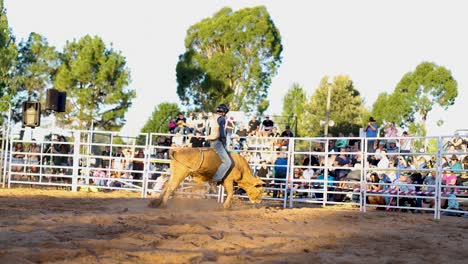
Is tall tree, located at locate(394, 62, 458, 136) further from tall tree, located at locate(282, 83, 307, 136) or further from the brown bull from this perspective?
the brown bull

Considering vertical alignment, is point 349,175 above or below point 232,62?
below

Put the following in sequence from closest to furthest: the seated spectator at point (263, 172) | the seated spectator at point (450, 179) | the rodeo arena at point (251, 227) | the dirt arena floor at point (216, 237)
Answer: the dirt arena floor at point (216, 237), the rodeo arena at point (251, 227), the seated spectator at point (450, 179), the seated spectator at point (263, 172)

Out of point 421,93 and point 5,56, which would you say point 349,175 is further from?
point 421,93

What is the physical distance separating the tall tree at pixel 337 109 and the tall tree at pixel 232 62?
7385 millimetres

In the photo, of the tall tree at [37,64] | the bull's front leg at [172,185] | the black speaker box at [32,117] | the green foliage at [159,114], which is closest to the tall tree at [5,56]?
the tall tree at [37,64]

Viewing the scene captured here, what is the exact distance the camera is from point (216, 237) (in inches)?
298

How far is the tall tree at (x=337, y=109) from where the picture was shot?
47750mm

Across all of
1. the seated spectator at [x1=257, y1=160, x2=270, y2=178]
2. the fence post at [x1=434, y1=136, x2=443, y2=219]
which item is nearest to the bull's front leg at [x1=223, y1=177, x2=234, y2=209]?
the seated spectator at [x1=257, y1=160, x2=270, y2=178]

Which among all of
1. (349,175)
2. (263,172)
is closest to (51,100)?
(263,172)

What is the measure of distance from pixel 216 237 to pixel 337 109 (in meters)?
41.8

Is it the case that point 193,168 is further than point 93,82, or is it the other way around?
point 93,82

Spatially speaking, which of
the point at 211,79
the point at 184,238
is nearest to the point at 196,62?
the point at 211,79

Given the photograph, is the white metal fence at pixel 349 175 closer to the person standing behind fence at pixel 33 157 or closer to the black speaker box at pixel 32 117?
the person standing behind fence at pixel 33 157

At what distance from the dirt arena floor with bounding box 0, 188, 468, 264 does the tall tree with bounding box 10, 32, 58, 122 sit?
30677 millimetres
